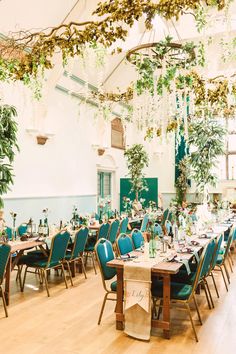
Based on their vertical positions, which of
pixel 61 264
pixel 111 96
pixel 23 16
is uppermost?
pixel 23 16

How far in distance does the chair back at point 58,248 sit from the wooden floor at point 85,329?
1.61 feet

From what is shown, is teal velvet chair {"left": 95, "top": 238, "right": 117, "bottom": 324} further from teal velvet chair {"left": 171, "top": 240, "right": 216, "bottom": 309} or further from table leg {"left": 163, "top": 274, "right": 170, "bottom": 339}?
teal velvet chair {"left": 171, "top": 240, "right": 216, "bottom": 309}

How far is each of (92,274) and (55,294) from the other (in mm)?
1326

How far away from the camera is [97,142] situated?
11.7 metres

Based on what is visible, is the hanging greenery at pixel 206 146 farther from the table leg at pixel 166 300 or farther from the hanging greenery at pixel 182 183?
the table leg at pixel 166 300

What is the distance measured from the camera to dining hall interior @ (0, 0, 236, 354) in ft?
12.3

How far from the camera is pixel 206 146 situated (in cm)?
1082

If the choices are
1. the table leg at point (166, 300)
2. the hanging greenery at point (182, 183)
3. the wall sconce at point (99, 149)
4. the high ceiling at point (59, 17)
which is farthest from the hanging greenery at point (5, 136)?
the hanging greenery at point (182, 183)

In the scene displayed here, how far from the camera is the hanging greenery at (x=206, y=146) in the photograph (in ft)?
34.8

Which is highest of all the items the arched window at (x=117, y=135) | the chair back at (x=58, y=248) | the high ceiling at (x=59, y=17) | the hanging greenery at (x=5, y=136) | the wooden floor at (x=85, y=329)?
the high ceiling at (x=59, y=17)

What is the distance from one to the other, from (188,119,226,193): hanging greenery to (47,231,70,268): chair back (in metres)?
6.12

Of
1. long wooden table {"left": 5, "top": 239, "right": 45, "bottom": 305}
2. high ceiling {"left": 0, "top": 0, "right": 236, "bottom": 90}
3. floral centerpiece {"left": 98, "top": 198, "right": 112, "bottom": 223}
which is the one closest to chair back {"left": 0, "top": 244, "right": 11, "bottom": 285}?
long wooden table {"left": 5, "top": 239, "right": 45, "bottom": 305}

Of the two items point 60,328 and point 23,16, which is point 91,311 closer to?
point 60,328

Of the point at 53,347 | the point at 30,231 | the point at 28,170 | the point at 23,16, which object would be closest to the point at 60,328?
the point at 53,347
